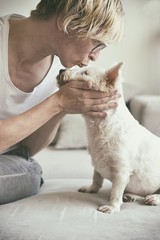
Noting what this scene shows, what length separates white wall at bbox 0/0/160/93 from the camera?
3.18 m

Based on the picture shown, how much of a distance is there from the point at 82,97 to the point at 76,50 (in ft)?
0.61

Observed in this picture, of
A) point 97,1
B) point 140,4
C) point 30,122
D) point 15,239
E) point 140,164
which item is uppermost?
point 140,4

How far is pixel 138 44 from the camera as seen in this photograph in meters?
3.23

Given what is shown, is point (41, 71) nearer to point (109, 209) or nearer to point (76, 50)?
point (76, 50)

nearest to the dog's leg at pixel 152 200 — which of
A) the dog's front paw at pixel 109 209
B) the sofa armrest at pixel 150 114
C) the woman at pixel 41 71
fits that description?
the dog's front paw at pixel 109 209

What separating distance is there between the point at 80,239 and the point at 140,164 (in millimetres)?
402

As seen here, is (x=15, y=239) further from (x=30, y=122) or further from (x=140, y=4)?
(x=140, y=4)

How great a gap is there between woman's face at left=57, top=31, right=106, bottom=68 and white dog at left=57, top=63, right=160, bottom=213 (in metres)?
0.06

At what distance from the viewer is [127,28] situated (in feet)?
10.5

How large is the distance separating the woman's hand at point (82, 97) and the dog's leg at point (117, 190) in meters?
0.23

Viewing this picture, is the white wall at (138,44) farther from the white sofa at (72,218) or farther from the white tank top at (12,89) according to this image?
the white sofa at (72,218)

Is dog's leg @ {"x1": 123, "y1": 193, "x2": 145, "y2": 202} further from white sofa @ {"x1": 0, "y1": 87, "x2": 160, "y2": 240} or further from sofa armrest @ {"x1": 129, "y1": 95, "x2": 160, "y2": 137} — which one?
sofa armrest @ {"x1": 129, "y1": 95, "x2": 160, "y2": 137}

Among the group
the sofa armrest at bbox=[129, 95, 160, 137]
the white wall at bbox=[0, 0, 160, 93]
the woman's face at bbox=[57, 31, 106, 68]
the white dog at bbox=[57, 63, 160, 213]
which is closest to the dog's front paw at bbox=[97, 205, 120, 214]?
the white dog at bbox=[57, 63, 160, 213]

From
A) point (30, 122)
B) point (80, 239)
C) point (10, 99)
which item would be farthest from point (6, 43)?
point (80, 239)
